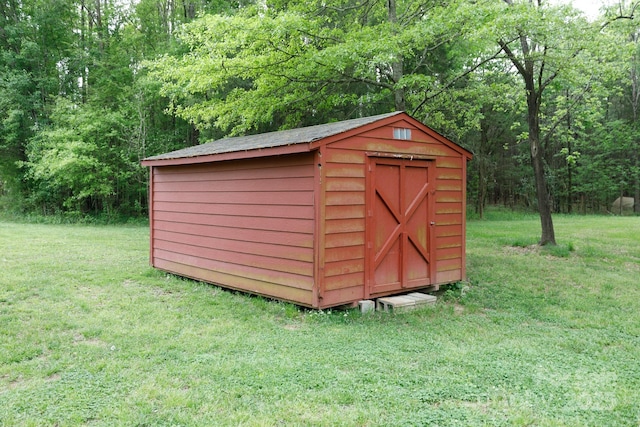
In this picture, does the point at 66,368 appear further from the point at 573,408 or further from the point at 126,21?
the point at 126,21

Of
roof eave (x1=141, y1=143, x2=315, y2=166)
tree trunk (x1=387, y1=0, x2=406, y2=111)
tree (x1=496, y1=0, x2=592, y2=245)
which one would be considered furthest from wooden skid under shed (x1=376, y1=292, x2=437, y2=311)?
tree trunk (x1=387, y1=0, x2=406, y2=111)

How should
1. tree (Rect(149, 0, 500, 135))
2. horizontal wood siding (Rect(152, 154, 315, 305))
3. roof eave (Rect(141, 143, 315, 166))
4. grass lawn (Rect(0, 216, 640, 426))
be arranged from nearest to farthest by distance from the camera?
grass lawn (Rect(0, 216, 640, 426))
roof eave (Rect(141, 143, 315, 166))
horizontal wood siding (Rect(152, 154, 315, 305))
tree (Rect(149, 0, 500, 135))

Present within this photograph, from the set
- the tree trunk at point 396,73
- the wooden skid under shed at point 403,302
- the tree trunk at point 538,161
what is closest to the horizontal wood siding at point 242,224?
the wooden skid under shed at point 403,302

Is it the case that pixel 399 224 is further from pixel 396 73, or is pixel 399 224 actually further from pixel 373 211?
pixel 396 73

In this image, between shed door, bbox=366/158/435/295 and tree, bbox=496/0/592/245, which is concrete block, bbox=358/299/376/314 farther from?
tree, bbox=496/0/592/245

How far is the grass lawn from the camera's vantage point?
3.16 metres

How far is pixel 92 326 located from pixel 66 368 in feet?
4.12

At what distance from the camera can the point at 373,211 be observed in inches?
240

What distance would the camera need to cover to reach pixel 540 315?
6.02 meters

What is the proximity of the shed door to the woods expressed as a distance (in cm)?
328

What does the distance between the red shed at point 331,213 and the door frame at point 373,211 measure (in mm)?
15

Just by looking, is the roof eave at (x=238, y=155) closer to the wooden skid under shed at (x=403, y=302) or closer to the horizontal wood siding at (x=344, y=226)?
the horizontal wood siding at (x=344, y=226)

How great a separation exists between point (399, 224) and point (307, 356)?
273 cm

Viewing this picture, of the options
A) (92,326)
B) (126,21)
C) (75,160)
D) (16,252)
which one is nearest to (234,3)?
(126,21)
